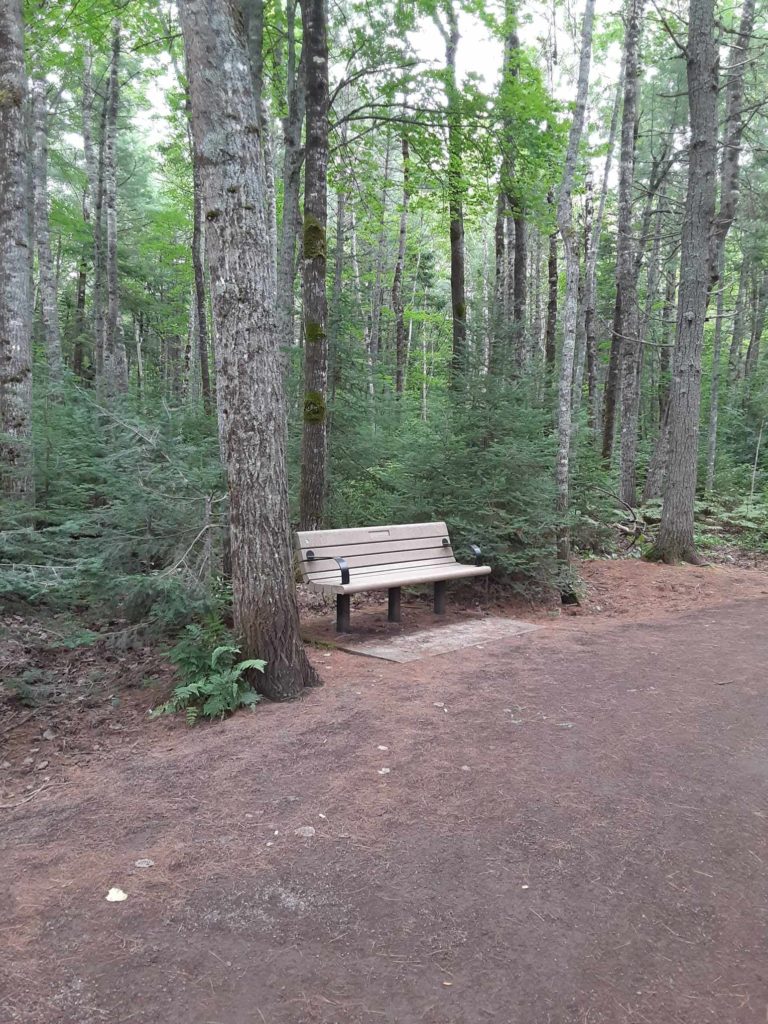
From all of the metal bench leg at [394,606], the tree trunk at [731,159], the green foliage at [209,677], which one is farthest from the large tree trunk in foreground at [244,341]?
the tree trunk at [731,159]

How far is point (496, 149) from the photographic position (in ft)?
34.0

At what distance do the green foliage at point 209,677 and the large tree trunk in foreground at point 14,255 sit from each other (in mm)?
3598

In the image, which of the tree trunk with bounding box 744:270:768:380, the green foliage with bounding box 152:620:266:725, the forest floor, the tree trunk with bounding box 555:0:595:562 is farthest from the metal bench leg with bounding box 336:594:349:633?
the tree trunk with bounding box 744:270:768:380

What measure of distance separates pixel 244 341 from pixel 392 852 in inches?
126

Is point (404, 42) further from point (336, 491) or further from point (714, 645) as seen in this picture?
point (714, 645)

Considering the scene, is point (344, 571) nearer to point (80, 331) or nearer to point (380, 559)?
point (380, 559)

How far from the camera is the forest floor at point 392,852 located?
1.98 metres

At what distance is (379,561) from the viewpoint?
6988 mm

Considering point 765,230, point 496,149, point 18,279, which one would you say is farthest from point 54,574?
point 765,230

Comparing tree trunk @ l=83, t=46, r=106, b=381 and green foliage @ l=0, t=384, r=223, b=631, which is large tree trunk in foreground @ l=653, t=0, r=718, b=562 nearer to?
green foliage @ l=0, t=384, r=223, b=631

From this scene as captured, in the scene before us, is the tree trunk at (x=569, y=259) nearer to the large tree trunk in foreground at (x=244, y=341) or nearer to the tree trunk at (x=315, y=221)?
the tree trunk at (x=315, y=221)

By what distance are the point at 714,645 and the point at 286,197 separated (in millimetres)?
8716

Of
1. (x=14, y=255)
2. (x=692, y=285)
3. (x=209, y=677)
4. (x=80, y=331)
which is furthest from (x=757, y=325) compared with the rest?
(x=209, y=677)

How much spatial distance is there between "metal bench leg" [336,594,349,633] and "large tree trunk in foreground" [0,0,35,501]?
360 centimetres
